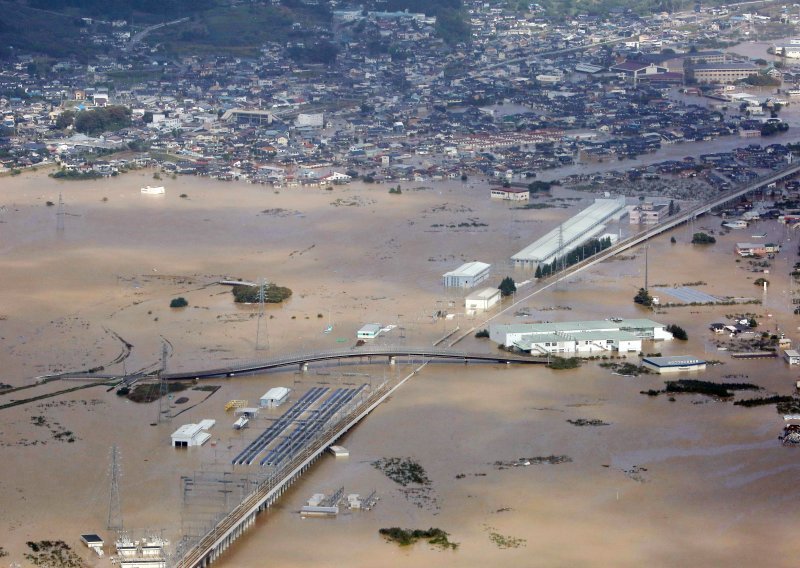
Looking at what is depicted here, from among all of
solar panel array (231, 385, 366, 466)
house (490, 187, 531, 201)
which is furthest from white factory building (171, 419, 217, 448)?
house (490, 187, 531, 201)

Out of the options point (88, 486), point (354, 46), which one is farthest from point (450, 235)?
point (354, 46)

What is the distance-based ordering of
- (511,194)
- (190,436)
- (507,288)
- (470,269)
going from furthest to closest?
(511,194) < (470,269) < (507,288) < (190,436)

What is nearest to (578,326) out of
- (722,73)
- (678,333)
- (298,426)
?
(678,333)

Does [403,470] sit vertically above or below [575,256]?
below

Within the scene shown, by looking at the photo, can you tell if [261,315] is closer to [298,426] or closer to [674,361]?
[298,426]

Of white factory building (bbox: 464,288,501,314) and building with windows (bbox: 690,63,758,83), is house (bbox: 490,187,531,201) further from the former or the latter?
building with windows (bbox: 690,63,758,83)

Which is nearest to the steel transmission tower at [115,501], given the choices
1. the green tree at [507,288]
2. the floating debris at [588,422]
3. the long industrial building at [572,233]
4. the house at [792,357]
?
the floating debris at [588,422]

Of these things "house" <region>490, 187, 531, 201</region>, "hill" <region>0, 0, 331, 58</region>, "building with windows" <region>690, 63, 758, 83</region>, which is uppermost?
"hill" <region>0, 0, 331, 58</region>
